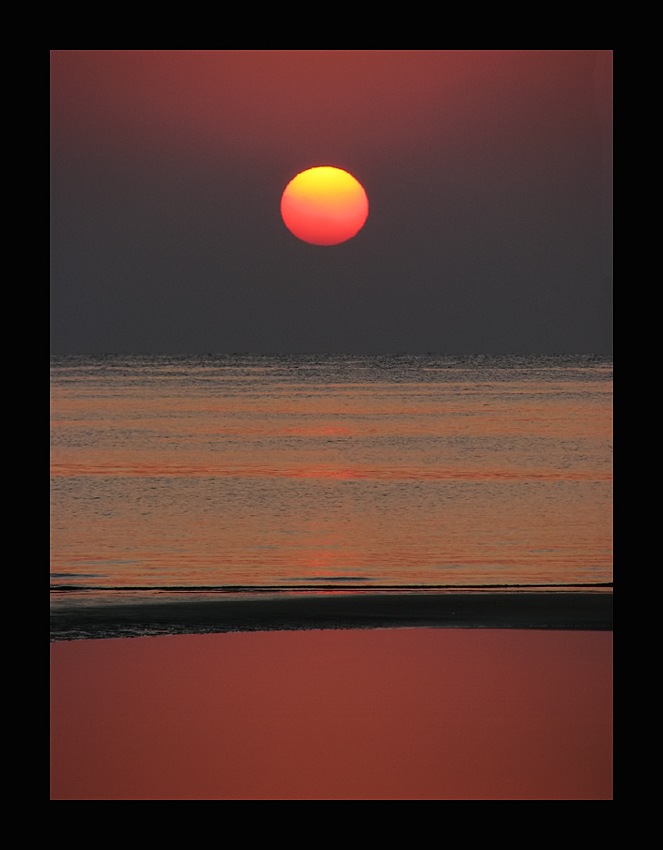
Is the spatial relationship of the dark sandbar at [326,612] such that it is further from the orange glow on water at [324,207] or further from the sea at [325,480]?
the orange glow on water at [324,207]

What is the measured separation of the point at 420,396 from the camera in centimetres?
396

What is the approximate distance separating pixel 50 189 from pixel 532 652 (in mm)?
2159

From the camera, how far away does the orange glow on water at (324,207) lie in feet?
13.0

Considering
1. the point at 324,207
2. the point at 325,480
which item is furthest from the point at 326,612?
the point at 324,207

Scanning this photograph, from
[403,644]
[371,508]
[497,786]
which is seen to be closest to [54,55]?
[371,508]

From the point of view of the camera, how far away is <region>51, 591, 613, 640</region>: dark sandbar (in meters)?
3.94

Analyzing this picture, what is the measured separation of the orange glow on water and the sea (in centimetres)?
40

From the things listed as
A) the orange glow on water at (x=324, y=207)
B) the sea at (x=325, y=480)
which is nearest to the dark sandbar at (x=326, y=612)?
the sea at (x=325, y=480)

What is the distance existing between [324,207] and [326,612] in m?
Answer: 1.29

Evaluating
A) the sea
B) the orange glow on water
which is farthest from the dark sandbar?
the orange glow on water

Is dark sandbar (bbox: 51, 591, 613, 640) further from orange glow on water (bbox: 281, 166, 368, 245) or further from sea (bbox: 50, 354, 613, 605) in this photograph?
orange glow on water (bbox: 281, 166, 368, 245)

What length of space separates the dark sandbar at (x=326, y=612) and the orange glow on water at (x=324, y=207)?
3.79 feet

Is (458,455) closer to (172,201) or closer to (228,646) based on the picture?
(228,646)

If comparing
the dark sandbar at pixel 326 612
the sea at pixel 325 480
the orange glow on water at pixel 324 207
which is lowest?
the dark sandbar at pixel 326 612
